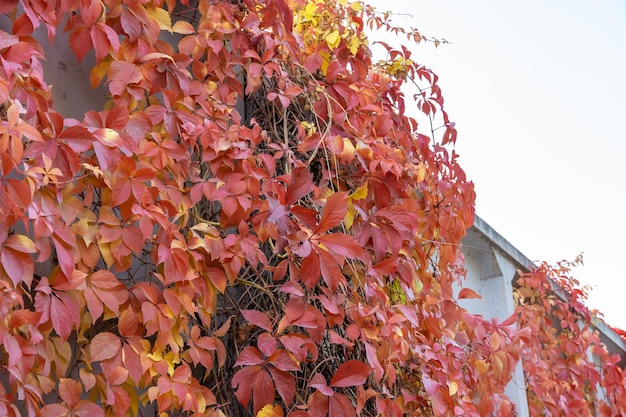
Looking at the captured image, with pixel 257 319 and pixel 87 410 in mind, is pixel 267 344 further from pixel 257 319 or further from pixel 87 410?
pixel 87 410

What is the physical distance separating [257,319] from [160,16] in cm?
69

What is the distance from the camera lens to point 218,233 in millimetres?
1520

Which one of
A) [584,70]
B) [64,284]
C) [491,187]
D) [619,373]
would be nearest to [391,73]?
[64,284]

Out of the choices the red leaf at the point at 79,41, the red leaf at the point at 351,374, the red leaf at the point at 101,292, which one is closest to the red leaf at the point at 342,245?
the red leaf at the point at 351,374

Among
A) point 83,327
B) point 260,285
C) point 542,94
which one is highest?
point 542,94

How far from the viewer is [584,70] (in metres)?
6.23

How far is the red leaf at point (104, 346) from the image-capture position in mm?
1273

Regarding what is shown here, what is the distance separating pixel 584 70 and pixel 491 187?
1.54 meters

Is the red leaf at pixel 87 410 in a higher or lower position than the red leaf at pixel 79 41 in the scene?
lower

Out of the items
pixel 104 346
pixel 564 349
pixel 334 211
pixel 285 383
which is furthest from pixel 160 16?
pixel 564 349

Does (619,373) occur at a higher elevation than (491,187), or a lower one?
lower

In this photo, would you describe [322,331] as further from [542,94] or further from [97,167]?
[542,94]

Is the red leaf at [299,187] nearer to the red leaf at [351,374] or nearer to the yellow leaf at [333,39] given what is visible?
the red leaf at [351,374]

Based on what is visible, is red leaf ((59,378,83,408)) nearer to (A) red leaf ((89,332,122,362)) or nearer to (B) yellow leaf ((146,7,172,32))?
(A) red leaf ((89,332,122,362))
